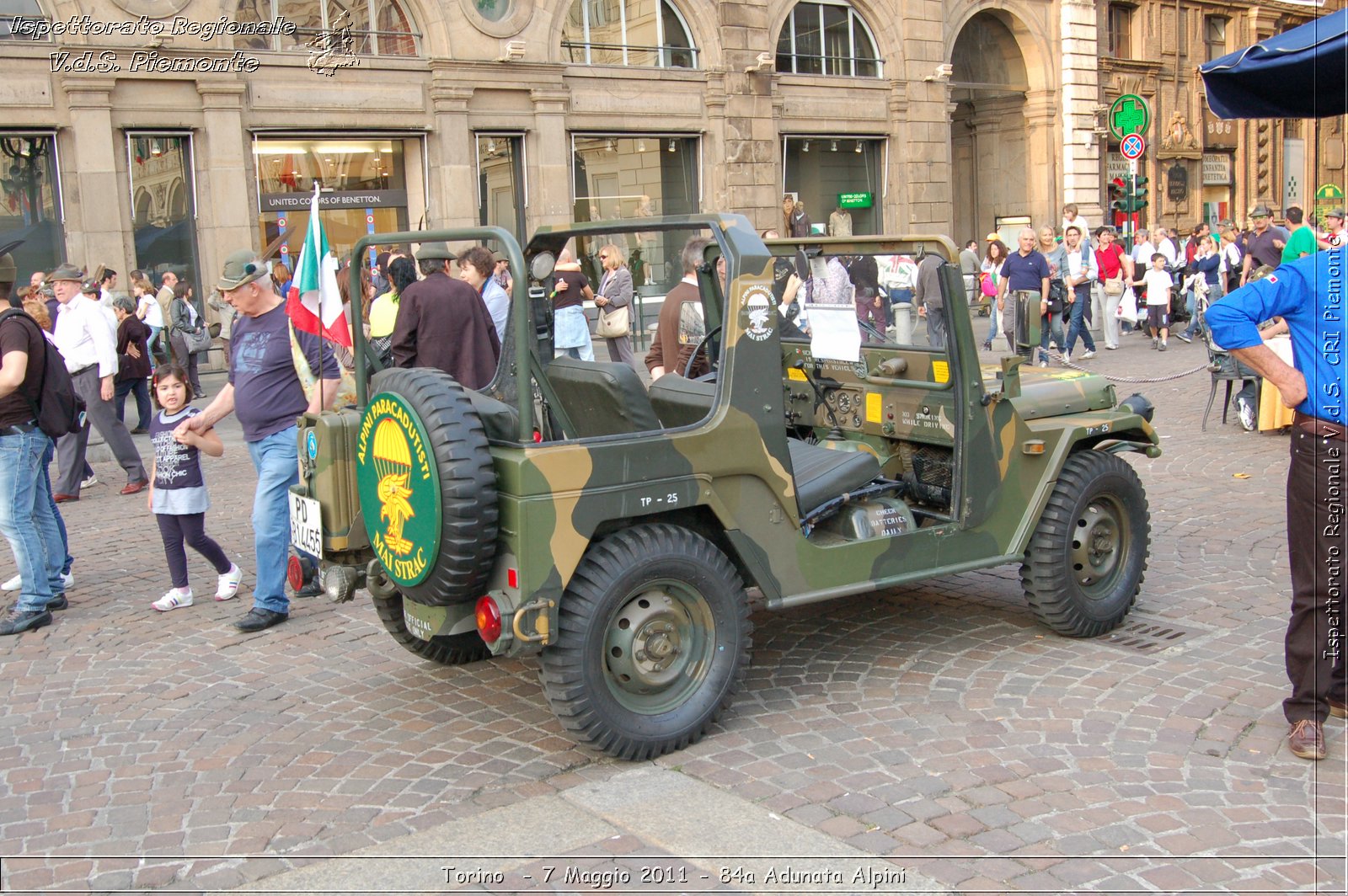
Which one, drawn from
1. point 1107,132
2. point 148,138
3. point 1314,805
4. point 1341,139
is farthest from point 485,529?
point 1341,139

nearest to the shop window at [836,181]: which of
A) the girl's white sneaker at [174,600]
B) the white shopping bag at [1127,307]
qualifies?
the white shopping bag at [1127,307]

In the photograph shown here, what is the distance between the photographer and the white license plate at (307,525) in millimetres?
4953

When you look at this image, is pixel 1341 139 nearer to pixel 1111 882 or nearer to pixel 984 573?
pixel 984 573

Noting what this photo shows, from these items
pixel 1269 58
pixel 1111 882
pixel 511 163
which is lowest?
pixel 1111 882

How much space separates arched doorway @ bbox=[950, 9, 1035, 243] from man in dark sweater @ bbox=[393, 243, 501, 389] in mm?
21719

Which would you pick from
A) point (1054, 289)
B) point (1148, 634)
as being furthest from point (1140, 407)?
point (1054, 289)

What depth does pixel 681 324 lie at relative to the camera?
8.05m

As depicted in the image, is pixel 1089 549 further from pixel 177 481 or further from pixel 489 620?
pixel 177 481

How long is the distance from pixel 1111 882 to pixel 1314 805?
0.92 m

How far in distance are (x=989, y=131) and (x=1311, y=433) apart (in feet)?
90.7

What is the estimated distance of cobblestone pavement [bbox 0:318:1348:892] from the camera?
147 inches

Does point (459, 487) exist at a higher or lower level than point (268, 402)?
lower

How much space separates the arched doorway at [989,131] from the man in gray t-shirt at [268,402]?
23.4m

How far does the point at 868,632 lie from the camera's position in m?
5.80
